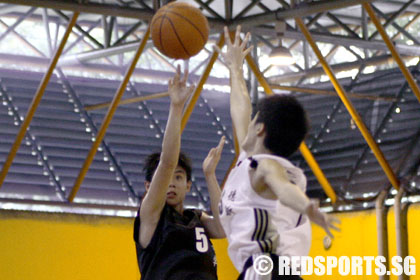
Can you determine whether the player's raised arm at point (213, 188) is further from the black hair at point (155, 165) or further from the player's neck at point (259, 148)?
the player's neck at point (259, 148)

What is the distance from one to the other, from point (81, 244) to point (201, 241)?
11052mm

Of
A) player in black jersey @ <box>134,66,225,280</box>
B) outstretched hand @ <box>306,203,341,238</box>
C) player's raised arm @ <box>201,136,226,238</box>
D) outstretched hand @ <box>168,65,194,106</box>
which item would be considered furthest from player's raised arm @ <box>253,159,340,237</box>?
player's raised arm @ <box>201,136,226,238</box>

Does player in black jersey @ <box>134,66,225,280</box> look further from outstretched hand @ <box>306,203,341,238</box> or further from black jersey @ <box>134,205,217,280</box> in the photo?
outstretched hand @ <box>306,203,341,238</box>

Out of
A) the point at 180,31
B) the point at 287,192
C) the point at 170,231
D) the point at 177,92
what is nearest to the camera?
the point at 287,192

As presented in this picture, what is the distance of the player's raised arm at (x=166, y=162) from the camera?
592 cm

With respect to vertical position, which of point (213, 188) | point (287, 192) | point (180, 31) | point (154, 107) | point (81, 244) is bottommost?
point (287, 192)

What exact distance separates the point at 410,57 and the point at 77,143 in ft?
22.4

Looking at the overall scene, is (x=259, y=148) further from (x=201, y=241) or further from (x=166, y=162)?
(x=201, y=241)

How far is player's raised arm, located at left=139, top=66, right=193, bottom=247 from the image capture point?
592 cm

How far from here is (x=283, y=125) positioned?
4.98 meters

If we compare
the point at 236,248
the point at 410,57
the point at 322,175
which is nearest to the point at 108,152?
the point at 322,175

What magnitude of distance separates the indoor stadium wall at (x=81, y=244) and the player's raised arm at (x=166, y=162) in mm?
10442

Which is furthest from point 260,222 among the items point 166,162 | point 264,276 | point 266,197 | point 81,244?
point 81,244

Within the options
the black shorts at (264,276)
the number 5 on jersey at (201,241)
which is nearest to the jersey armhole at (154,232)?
the number 5 on jersey at (201,241)
